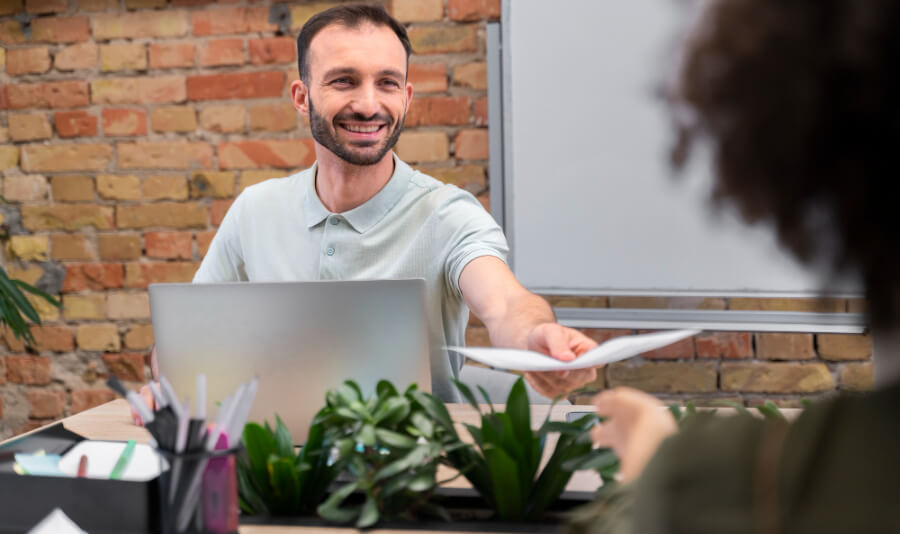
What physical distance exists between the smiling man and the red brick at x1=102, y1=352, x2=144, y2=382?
32.0 inches

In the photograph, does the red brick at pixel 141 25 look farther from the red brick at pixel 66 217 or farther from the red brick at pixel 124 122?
the red brick at pixel 66 217

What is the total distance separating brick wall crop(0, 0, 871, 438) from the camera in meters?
2.16

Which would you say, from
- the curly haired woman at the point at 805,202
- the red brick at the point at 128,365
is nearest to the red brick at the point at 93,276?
the red brick at the point at 128,365

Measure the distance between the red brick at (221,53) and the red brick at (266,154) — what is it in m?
0.25

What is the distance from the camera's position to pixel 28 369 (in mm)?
2420

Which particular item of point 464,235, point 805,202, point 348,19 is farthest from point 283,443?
point 348,19

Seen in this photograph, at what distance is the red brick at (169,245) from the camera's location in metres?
2.31

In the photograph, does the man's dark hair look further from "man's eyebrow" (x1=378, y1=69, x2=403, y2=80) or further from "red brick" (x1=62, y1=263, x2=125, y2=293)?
"red brick" (x1=62, y1=263, x2=125, y2=293)

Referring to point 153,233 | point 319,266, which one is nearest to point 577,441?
point 319,266

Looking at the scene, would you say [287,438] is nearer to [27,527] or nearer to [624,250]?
[27,527]

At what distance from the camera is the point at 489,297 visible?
1361 mm

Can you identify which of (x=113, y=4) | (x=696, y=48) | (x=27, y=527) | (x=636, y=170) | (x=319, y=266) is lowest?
(x=27, y=527)

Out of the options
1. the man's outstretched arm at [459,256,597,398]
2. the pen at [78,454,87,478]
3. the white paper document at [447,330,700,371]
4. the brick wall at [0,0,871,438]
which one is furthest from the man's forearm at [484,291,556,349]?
the brick wall at [0,0,871,438]

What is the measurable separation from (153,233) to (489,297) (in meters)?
1.41
